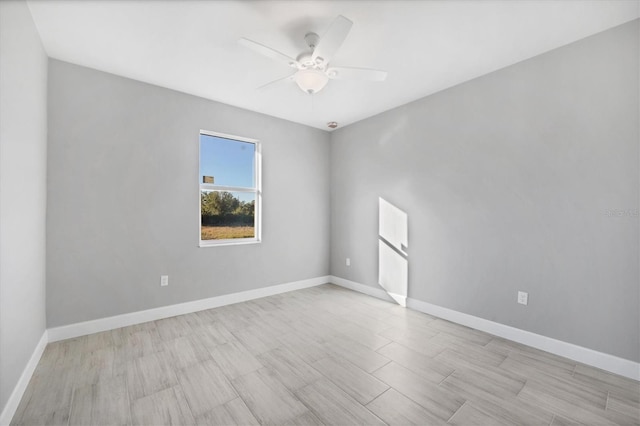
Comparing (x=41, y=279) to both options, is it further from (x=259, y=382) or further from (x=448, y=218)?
(x=448, y=218)

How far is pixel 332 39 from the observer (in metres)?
1.84

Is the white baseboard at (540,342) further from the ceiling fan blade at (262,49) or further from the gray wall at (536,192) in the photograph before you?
the ceiling fan blade at (262,49)

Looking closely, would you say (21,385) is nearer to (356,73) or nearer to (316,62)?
(316,62)

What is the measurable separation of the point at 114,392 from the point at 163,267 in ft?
4.76

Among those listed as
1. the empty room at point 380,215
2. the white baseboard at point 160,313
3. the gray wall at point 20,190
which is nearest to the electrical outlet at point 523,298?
the empty room at point 380,215

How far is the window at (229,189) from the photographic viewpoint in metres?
3.50

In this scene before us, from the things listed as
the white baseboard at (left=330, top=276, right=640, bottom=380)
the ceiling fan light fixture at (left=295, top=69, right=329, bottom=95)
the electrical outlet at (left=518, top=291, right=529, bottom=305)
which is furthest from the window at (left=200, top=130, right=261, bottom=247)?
the electrical outlet at (left=518, top=291, right=529, bottom=305)

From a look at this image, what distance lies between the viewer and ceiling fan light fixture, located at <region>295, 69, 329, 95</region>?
224 centimetres

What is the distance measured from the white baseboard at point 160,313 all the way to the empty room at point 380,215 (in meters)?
0.02

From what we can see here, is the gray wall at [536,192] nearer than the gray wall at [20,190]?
No

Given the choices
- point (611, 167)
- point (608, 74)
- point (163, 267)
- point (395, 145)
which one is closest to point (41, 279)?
point (163, 267)

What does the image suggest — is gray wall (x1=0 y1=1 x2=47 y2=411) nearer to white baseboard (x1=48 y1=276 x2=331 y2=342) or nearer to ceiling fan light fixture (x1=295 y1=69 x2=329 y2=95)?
white baseboard (x1=48 y1=276 x2=331 y2=342)

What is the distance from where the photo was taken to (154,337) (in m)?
2.62

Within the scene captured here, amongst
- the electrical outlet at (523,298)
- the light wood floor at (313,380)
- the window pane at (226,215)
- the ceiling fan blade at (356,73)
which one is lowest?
the light wood floor at (313,380)
